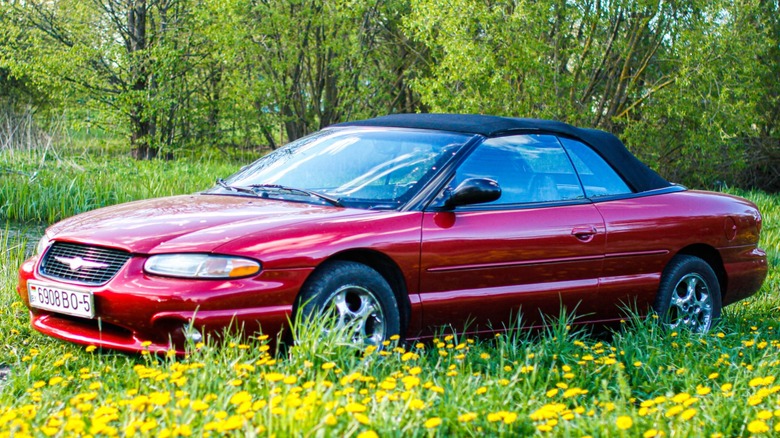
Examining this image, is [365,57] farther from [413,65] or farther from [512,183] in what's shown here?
[512,183]

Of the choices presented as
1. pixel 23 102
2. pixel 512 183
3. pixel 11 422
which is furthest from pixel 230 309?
pixel 23 102

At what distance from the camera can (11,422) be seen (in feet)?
11.6

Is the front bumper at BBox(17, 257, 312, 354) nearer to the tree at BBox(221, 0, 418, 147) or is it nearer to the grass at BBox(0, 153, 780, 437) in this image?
the grass at BBox(0, 153, 780, 437)

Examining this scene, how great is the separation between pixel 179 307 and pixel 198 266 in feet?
0.65

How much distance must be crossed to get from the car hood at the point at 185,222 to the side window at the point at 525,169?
893mm

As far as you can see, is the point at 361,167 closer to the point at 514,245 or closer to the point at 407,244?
the point at 407,244

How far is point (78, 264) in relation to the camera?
4.91 metres

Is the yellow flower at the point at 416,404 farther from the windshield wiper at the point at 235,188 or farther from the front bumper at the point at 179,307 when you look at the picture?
the windshield wiper at the point at 235,188

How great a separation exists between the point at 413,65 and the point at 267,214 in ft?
57.1

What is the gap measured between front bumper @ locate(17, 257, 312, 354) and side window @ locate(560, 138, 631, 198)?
2230 mm

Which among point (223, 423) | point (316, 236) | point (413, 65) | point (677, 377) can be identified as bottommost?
point (677, 377)

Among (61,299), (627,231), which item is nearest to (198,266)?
(61,299)

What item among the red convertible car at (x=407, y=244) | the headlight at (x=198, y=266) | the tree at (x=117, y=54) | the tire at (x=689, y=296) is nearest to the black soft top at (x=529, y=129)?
the red convertible car at (x=407, y=244)

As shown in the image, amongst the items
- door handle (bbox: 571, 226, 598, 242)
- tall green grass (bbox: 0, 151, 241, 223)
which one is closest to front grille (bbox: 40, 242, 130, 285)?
door handle (bbox: 571, 226, 598, 242)
